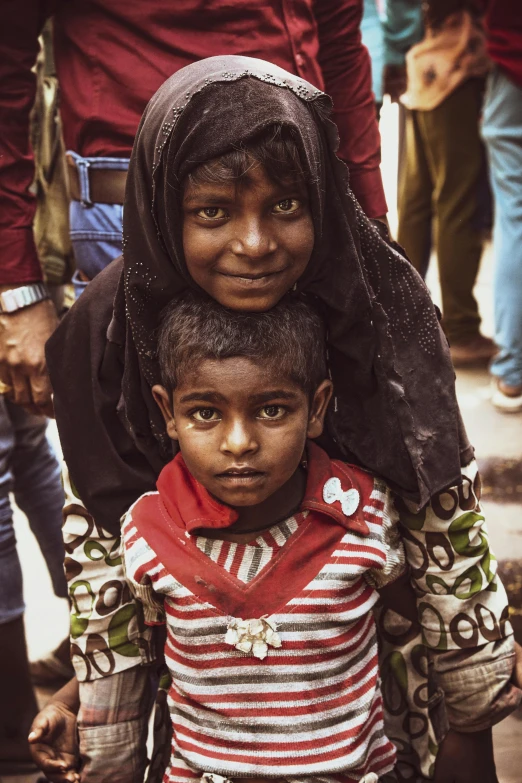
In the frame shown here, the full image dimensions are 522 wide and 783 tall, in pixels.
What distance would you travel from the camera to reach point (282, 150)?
59.8 inches

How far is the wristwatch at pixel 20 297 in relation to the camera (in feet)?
7.54

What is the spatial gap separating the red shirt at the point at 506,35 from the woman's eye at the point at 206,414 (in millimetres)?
3284

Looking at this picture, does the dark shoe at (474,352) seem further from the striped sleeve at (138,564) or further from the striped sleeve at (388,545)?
the striped sleeve at (138,564)

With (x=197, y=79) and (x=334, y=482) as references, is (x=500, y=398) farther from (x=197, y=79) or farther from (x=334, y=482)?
(x=197, y=79)

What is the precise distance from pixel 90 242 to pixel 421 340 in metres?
0.92

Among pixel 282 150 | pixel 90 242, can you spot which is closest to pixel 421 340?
pixel 282 150

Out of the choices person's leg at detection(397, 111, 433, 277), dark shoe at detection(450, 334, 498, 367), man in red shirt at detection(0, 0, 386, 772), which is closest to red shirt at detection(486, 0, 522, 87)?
person's leg at detection(397, 111, 433, 277)

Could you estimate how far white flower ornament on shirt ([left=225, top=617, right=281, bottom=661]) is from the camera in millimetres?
1697

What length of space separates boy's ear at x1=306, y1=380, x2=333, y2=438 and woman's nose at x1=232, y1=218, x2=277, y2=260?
32 centimetres

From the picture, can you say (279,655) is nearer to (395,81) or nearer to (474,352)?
(474,352)

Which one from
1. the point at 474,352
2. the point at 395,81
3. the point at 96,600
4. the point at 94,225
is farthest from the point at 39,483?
the point at 395,81

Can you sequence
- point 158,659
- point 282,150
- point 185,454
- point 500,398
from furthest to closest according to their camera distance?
point 500,398 → point 158,659 → point 185,454 → point 282,150

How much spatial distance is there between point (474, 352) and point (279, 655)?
4.43 m

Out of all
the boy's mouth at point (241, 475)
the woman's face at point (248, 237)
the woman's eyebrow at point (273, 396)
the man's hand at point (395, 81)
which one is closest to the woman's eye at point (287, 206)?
the woman's face at point (248, 237)
